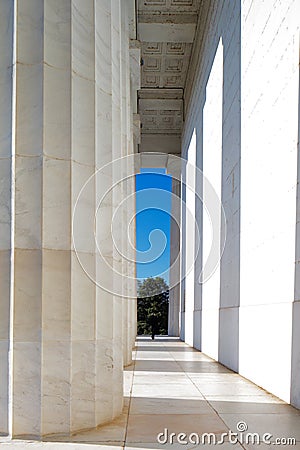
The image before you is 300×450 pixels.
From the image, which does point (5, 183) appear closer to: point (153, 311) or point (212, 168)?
point (212, 168)

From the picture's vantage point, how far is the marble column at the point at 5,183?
198 inches

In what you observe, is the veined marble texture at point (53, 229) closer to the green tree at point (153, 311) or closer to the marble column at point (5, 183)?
the marble column at point (5, 183)

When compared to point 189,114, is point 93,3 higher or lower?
lower

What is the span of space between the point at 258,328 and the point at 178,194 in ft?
65.1

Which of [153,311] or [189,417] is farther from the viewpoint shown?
[153,311]

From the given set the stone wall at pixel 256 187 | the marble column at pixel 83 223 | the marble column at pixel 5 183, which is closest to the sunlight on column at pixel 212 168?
the stone wall at pixel 256 187

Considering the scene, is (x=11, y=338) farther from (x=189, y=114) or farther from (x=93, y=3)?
(x=189, y=114)

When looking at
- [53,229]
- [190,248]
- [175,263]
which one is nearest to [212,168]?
[190,248]

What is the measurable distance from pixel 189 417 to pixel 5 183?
3.00 metres

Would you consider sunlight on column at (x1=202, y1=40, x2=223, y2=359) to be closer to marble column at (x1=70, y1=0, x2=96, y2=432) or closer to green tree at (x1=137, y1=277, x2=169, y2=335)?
marble column at (x1=70, y1=0, x2=96, y2=432)

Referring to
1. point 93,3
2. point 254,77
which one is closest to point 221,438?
point 93,3

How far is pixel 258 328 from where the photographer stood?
888 centimetres

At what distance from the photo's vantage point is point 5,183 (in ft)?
17.0

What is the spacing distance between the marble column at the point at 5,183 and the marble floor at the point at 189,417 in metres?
0.56
